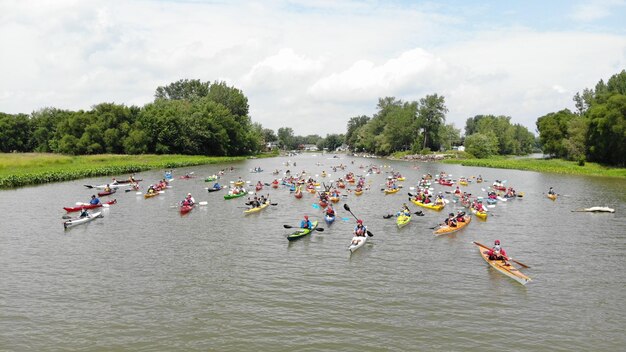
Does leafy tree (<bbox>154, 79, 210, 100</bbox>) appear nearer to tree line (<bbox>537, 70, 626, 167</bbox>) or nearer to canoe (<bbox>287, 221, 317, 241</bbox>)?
tree line (<bbox>537, 70, 626, 167</bbox>)

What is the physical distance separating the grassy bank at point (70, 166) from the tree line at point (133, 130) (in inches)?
306

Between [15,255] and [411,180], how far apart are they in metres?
57.5

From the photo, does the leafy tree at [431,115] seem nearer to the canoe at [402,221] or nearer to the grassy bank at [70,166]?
the grassy bank at [70,166]

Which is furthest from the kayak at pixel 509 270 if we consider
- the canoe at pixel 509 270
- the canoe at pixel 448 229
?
the canoe at pixel 448 229

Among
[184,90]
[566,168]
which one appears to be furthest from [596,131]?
[184,90]

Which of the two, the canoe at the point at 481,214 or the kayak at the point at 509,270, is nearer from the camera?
the kayak at the point at 509,270

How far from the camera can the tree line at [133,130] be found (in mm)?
103375

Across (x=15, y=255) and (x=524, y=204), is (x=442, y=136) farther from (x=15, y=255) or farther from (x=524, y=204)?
(x=15, y=255)

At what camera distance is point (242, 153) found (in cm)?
14875

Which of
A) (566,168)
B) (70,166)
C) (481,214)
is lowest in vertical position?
(481,214)

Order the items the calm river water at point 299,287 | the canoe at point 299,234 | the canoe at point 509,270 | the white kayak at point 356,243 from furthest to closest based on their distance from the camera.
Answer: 1. the canoe at point 299,234
2. the white kayak at point 356,243
3. the canoe at point 509,270
4. the calm river water at point 299,287

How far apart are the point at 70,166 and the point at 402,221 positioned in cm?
6121

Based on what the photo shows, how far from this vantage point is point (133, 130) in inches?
4173

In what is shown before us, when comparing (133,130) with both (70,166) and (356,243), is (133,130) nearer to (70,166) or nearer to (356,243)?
(70,166)
